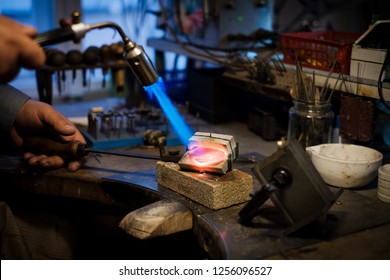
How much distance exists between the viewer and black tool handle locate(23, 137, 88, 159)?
82.3 inches

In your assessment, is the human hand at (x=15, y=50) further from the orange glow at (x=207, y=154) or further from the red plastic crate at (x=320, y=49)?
the red plastic crate at (x=320, y=49)

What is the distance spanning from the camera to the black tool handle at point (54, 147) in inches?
82.3

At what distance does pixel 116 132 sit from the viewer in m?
2.51

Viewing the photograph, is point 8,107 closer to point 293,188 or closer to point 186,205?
point 186,205

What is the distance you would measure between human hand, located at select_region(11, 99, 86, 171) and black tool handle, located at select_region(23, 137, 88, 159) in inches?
0.8

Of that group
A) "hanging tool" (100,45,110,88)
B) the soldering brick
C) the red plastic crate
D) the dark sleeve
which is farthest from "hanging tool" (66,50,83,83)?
the soldering brick

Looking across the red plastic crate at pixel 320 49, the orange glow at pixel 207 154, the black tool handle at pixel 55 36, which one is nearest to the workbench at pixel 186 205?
the orange glow at pixel 207 154

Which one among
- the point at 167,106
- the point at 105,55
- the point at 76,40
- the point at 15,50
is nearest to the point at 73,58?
the point at 105,55

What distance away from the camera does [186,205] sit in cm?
174

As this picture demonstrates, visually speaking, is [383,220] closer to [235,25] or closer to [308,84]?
[308,84]

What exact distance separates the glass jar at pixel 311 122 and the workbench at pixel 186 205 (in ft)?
0.65

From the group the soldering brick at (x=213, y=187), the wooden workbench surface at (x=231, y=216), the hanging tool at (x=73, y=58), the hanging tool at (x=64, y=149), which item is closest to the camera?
the wooden workbench surface at (x=231, y=216)

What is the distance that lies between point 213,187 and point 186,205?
5.2 inches

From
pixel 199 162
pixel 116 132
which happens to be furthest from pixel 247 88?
pixel 199 162
